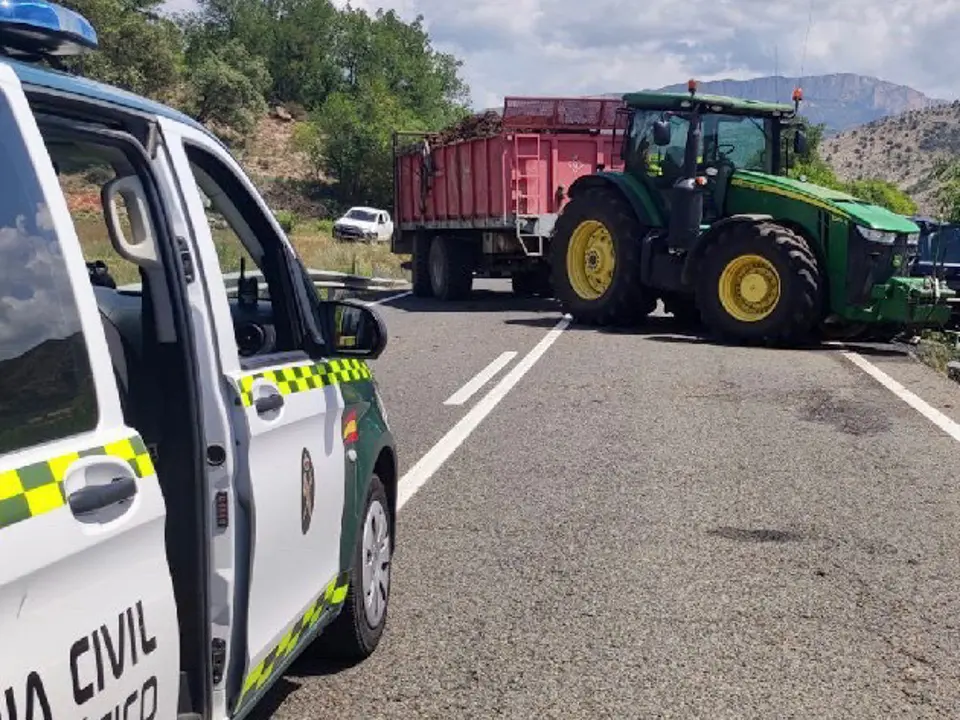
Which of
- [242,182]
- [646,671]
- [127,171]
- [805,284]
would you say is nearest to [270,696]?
[646,671]

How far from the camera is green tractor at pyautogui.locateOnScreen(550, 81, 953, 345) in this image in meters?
Result: 14.6

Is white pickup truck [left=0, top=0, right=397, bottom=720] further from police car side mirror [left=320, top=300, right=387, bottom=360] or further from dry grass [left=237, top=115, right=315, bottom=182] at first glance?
dry grass [left=237, top=115, right=315, bottom=182]

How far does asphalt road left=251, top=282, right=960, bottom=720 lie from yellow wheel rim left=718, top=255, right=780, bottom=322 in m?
3.16

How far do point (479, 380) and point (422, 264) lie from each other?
11271 mm

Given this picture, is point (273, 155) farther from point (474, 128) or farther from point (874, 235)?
point (874, 235)

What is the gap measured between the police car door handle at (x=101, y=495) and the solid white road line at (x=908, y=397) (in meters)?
7.83

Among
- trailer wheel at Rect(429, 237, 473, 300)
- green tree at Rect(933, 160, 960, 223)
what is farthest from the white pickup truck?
green tree at Rect(933, 160, 960, 223)

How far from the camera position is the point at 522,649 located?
5.10 metres

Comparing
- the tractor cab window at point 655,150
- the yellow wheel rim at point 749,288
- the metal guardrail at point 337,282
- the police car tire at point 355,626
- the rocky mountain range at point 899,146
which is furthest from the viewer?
the rocky mountain range at point 899,146

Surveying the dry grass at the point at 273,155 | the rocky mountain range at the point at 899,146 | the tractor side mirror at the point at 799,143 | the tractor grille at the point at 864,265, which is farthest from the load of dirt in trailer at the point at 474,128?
the rocky mountain range at the point at 899,146

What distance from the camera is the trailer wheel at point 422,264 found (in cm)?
2358

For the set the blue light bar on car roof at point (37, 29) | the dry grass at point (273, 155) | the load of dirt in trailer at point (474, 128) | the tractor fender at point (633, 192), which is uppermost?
the blue light bar on car roof at point (37, 29)

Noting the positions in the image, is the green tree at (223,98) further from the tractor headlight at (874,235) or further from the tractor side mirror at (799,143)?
the tractor headlight at (874,235)

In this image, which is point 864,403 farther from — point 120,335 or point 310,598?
point 120,335
